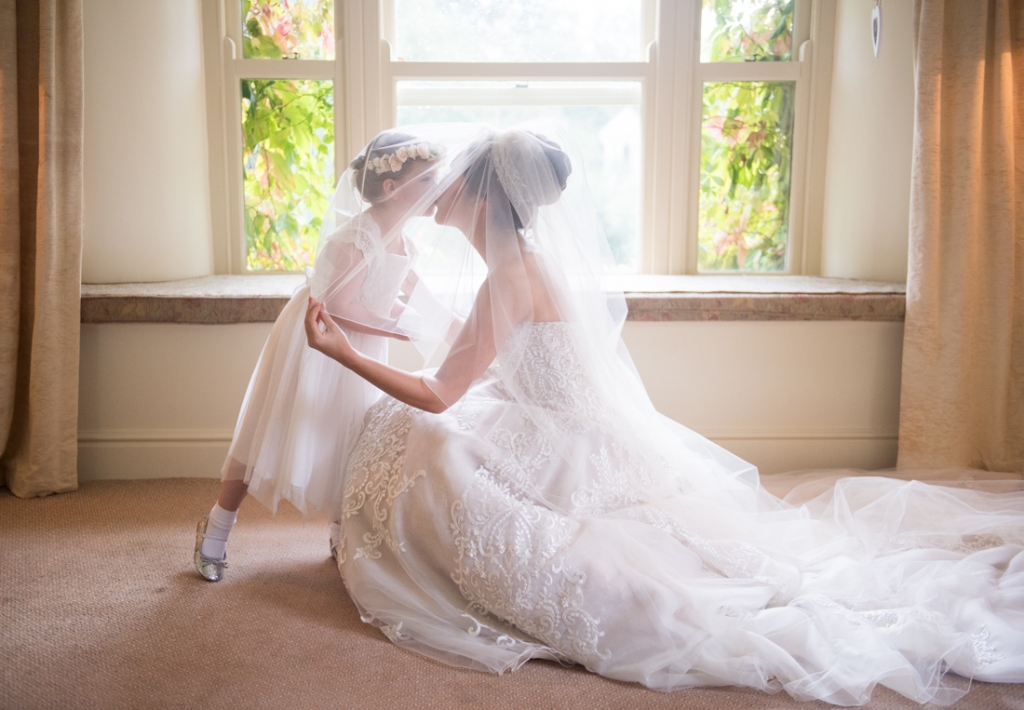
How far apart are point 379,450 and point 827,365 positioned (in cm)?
180

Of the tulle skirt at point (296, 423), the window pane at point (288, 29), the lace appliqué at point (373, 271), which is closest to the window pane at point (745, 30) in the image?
the window pane at point (288, 29)

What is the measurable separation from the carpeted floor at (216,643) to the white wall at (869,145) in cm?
197

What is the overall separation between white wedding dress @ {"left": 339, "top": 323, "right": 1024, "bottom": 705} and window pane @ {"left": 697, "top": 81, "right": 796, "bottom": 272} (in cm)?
158

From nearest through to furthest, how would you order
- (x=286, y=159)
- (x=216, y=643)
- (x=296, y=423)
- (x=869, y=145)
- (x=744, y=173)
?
(x=216, y=643)
(x=296, y=423)
(x=869, y=145)
(x=286, y=159)
(x=744, y=173)

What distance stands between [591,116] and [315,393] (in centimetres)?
193

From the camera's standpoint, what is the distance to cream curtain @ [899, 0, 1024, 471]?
256cm

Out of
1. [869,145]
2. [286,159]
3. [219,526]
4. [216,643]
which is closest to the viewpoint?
[216,643]

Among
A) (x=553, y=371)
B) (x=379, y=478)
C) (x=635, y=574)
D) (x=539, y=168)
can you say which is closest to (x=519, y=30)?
(x=539, y=168)

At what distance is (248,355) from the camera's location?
2.81 m

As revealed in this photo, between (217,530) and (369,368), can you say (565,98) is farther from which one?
(217,530)

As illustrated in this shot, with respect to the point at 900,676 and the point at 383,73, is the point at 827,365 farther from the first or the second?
the point at 383,73

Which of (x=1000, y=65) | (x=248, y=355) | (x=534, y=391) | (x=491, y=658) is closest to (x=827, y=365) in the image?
(x=1000, y=65)

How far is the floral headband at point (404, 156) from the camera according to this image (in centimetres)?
187

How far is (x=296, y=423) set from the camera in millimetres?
1946
